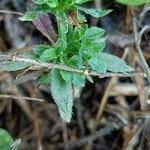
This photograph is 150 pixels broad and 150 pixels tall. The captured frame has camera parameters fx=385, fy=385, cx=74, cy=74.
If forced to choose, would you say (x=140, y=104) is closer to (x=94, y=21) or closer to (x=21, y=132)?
(x=94, y=21)

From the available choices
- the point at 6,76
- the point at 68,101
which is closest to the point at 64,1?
the point at 68,101

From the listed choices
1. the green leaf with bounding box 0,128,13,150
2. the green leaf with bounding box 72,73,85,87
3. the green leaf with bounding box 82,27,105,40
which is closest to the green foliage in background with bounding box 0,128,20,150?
the green leaf with bounding box 0,128,13,150

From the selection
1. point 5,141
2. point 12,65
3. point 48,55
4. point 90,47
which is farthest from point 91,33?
point 5,141

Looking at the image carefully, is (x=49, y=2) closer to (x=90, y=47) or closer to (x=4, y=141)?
(x=90, y=47)

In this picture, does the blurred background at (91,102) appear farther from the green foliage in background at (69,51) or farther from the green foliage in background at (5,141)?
the green foliage in background at (69,51)

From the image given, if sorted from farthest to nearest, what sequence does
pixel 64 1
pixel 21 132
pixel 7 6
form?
pixel 21 132 → pixel 7 6 → pixel 64 1

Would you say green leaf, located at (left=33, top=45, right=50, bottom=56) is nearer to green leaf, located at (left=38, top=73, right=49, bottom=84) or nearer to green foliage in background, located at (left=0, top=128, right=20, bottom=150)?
green leaf, located at (left=38, top=73, right=49, bottom=84)

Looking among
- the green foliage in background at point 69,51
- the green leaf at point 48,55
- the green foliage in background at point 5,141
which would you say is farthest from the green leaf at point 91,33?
the green foliage in background at point 5,141
